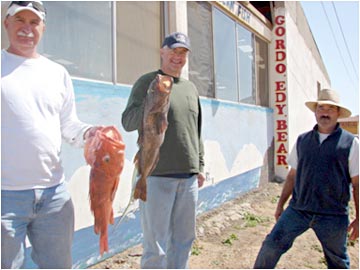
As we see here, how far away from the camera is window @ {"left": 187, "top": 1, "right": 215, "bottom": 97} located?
5922 millimetres

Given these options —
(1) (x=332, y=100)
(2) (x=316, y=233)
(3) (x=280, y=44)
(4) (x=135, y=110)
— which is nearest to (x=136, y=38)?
(1) (x=332, y=100)

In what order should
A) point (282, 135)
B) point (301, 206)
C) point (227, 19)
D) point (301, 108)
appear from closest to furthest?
Answer: point (301, 206)
point (227, 19)
point (282, 135)
point (301, 108)

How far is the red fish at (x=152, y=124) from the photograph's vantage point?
172cm

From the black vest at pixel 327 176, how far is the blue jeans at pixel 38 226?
2.03 m

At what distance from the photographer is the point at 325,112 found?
3209 mm

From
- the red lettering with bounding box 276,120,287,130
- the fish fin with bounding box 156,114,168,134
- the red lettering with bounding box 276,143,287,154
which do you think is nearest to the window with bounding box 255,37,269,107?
the red lettering with bounding box 276,120,287,130

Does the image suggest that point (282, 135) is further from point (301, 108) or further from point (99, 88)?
point (99, 88)

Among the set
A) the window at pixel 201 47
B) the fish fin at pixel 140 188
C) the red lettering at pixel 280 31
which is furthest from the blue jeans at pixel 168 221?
the red lettering at pixel 280 31

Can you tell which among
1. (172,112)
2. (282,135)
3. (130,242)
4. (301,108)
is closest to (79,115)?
(172,112)

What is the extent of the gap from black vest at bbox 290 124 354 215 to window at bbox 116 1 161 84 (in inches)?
91.9

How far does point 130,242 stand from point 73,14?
261cm

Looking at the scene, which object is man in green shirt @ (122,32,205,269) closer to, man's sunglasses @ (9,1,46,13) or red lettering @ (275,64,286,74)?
man's sunglasses @ (9,1,46,13)

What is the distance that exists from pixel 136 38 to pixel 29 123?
3.06 m

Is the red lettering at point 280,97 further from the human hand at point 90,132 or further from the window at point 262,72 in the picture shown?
the human hand at point 90,132
